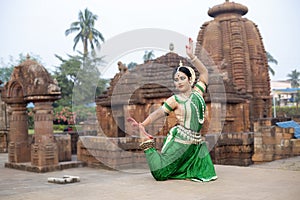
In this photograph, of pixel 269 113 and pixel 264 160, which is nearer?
pixel 264 160

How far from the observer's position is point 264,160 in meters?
11.4

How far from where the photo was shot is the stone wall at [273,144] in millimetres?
10867

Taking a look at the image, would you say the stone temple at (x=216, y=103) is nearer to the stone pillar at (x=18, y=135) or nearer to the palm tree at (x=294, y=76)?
the stone pillar at (x=18, y=135)

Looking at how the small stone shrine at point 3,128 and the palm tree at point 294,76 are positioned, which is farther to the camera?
the palm tree at point 294,76

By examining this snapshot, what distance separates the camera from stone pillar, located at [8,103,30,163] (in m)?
11.6

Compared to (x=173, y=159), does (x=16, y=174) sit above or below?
below

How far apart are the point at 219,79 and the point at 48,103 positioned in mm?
6268

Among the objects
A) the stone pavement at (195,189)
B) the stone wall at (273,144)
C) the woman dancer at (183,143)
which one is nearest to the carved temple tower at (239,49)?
the stone wall at (273,144)

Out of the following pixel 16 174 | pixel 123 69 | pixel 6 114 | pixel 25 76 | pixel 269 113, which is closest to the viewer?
pixel 16 174

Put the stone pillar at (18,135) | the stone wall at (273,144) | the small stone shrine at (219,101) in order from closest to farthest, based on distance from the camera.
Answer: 1. the stone wall at (273,144)
2. the small stone shrine at (219,101)
3. the stone pillar at (18,135)

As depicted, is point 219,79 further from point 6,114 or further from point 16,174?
point 6,114

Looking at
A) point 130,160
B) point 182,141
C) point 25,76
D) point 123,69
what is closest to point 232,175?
point 182,141

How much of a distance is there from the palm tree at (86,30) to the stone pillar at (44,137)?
88.7 feet

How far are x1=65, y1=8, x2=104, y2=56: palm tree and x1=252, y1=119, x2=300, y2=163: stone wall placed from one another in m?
27.9
